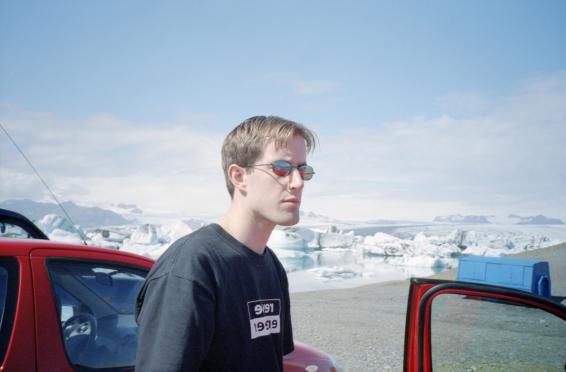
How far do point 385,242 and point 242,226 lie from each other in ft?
139

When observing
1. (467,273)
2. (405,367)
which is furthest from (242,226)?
(467,273)

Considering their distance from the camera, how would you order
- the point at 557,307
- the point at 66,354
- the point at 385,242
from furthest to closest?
the point at 385,242 → the point at 66,354 → the point at 557,307

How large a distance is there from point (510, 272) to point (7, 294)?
9.75m

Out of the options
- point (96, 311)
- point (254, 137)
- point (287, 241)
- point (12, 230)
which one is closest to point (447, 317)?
point (254, 137)

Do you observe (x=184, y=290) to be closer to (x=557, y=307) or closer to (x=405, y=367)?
(x=405, y=367)

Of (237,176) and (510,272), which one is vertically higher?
(237,176)

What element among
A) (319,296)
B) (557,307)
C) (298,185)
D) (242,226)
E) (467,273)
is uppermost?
(298,185)

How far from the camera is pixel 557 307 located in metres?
1.74

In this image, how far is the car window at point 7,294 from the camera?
1.77 metres

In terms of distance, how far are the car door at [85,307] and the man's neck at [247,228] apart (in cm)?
102

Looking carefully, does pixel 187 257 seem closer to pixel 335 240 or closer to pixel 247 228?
pixel 247 228

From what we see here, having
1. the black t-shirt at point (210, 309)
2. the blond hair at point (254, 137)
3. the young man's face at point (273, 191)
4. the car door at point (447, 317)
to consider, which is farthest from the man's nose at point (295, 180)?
the car door at point (447, 317)

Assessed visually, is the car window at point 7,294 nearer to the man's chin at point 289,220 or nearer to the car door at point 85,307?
the car door at point 85,307

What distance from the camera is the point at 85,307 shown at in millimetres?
2303
